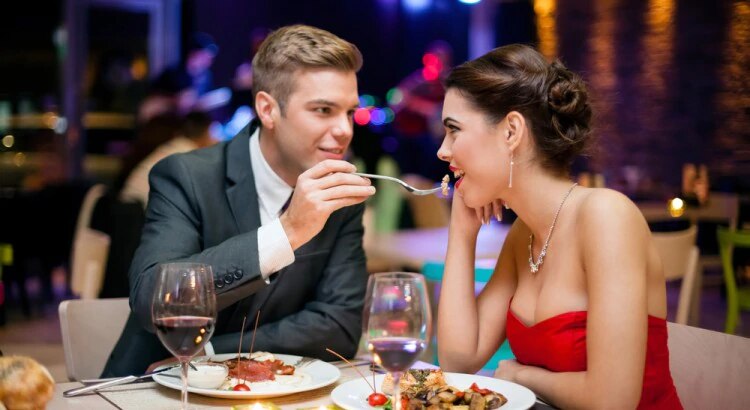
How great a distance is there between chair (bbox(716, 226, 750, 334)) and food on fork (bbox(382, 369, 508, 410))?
151 inches

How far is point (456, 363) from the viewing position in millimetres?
2201

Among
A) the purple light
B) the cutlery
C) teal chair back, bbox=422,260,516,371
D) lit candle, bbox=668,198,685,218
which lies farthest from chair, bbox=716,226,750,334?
the purple light

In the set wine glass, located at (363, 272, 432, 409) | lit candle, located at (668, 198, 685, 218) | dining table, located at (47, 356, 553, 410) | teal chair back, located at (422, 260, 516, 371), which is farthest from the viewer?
lit candle, located at (668, 198, 685, 218)

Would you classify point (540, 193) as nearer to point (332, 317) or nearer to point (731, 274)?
point (332, 317)

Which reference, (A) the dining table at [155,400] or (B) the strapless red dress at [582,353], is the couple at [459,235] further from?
(A) the dining table at [155,400]

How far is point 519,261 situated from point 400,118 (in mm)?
8582

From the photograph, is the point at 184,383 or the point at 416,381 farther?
the point at 416,381

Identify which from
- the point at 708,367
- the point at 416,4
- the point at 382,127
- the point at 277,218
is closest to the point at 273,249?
the point at 277,218

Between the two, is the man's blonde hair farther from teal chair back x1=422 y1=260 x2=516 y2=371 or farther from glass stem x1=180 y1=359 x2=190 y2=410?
glass stem x1=180 y1=359 x2=190 y2=410

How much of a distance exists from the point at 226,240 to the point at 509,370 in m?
0.79

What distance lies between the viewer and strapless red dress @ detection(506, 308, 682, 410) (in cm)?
191

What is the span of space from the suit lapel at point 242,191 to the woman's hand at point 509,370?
85 centimetres

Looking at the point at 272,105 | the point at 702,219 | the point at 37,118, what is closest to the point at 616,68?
the point at 702,219

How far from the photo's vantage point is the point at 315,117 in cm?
256
